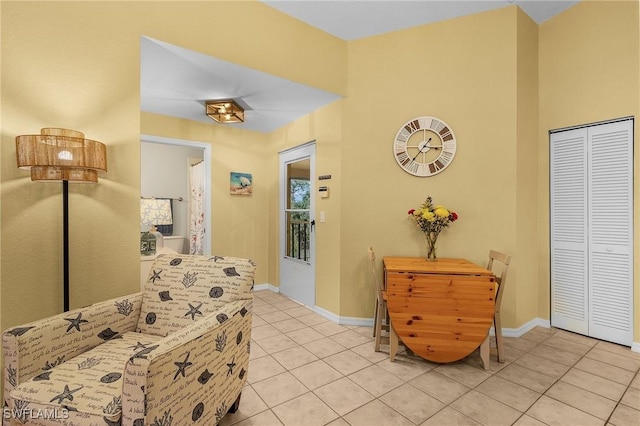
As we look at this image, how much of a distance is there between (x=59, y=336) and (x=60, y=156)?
0.89 metres

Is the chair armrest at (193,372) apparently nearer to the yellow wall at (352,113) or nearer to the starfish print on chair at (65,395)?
the starfish print on chair at (65,395)

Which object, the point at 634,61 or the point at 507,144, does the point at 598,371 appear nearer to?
the point at 507,144

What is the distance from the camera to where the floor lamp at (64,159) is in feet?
4.75

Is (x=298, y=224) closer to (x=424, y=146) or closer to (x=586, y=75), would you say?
(x=424, y=146)

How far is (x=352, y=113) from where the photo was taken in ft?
9.78

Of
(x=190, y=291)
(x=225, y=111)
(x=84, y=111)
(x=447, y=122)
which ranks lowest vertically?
(x=190, y=291)

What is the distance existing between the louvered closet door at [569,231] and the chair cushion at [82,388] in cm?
347

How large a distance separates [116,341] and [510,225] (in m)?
3.07

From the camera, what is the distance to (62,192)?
1.71 m

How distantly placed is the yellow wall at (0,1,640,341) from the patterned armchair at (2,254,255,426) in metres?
0.47

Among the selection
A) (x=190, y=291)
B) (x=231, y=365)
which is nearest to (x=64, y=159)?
(x=190, y=291)

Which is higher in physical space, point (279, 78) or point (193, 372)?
point (279, 78)

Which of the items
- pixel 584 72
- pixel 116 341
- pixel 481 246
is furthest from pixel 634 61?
pixel 116 341

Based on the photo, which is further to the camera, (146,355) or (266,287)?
(266,287)
